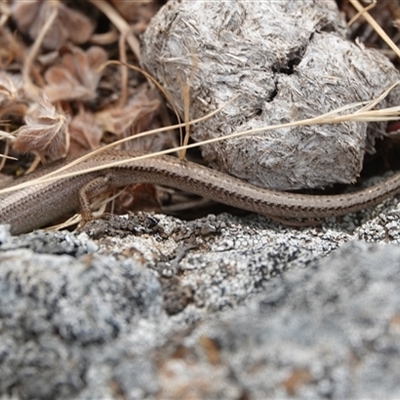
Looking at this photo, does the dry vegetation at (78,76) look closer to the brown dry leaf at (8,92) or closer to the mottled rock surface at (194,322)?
the brown dry leaf at (8,92)

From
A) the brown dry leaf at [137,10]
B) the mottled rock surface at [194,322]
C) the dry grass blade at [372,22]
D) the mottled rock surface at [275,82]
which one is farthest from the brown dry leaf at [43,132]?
the dry grass blade at [372,22]

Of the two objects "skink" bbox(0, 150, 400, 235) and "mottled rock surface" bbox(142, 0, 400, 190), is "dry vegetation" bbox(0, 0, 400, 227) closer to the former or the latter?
"skink" bbox(0, 150, 400, 235)

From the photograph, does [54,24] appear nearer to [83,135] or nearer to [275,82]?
[83,135]

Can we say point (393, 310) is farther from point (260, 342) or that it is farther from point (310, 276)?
point (260, 342)

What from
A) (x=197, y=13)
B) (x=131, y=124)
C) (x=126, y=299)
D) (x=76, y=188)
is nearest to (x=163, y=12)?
(x=197, y=13)

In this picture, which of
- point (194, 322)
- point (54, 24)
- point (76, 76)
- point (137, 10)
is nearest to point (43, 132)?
point (76, 76)

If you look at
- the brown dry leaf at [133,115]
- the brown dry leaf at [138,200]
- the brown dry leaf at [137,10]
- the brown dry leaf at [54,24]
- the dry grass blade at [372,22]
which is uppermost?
the dry grass blade at [372,22]
